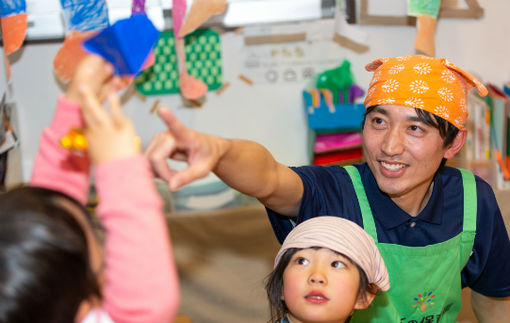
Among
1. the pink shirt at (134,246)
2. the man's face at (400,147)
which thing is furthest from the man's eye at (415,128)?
the pink shirt at (134,246)

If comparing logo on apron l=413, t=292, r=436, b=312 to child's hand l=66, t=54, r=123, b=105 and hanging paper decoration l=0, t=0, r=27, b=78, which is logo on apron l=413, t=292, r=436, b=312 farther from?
hanging paper decoration l=0, t=0, r=27, b=78

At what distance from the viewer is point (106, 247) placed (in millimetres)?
611

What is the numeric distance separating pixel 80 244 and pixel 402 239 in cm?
86

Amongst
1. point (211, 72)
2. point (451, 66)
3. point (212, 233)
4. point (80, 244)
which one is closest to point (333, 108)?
point (211, 72)

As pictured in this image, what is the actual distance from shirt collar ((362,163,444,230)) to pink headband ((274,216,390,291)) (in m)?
0.18

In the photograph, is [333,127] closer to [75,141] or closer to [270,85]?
[270,85]

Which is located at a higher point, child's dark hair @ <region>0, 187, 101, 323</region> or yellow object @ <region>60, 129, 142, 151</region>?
yellow object @ <region>60, 129, 142, 151</region>

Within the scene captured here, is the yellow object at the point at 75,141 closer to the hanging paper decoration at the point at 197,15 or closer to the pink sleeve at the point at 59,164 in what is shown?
the pink sleeve at the point at 59,164

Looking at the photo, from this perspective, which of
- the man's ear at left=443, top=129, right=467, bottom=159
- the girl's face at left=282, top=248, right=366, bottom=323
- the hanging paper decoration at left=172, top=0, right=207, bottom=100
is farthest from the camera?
the hanging paper decoration at left=172, top=0, right=207, bottom=100

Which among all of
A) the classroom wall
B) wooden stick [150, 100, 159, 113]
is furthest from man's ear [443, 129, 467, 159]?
wooden stick [150, 100, 159, 113]

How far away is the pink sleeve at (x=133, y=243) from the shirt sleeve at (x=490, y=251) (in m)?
0.95

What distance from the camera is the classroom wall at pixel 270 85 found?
215 cm

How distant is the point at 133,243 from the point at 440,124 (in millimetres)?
842

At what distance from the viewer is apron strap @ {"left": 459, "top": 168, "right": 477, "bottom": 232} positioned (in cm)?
129
